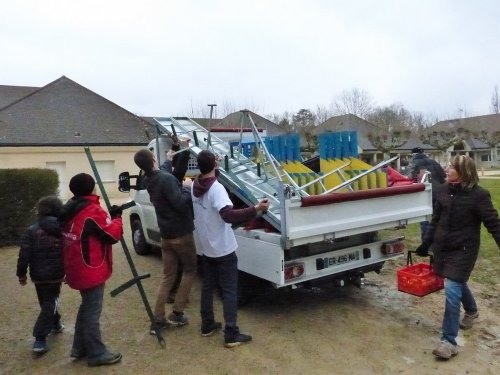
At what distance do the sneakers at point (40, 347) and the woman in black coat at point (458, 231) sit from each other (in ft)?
11.6

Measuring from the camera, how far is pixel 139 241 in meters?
8.23

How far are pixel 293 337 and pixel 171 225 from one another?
64.5 inches

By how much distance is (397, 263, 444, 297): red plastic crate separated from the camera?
4.56 meters

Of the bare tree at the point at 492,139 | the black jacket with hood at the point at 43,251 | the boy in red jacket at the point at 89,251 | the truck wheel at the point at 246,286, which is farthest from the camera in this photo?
the bare tree at the point at 492,139

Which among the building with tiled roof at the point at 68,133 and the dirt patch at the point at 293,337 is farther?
the building with tiled roof at the point at 68,133

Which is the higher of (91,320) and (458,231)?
(458,231)

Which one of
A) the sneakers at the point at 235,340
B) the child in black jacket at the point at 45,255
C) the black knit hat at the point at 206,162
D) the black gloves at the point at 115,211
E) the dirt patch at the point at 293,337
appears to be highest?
the black knit hat at the point at 206,162

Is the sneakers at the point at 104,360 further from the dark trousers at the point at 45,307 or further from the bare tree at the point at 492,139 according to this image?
the bare tree at the point at 492,139

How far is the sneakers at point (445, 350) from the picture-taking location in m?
4.01

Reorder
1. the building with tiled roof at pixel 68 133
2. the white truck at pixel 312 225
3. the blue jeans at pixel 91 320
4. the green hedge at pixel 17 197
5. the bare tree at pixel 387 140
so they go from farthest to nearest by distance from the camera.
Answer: the bare tree at pixel 387 140 < the building with tiled roof at pixel 68 133 < the green hedge at pixel 17 197 < the white truck at pixel 312 225 < the blue jeans at pixel 91 320

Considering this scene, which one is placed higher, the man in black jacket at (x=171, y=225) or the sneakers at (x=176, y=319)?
the man in black jacket at (x=171, y=225)

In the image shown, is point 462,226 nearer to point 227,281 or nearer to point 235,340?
point 227,281

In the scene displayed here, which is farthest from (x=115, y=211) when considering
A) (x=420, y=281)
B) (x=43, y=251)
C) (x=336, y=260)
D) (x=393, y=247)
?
(x=393, y=247)

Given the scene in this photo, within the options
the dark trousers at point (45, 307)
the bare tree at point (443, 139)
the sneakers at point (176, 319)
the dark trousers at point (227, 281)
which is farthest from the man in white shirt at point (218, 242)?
the bare tree at point (443, 139)
